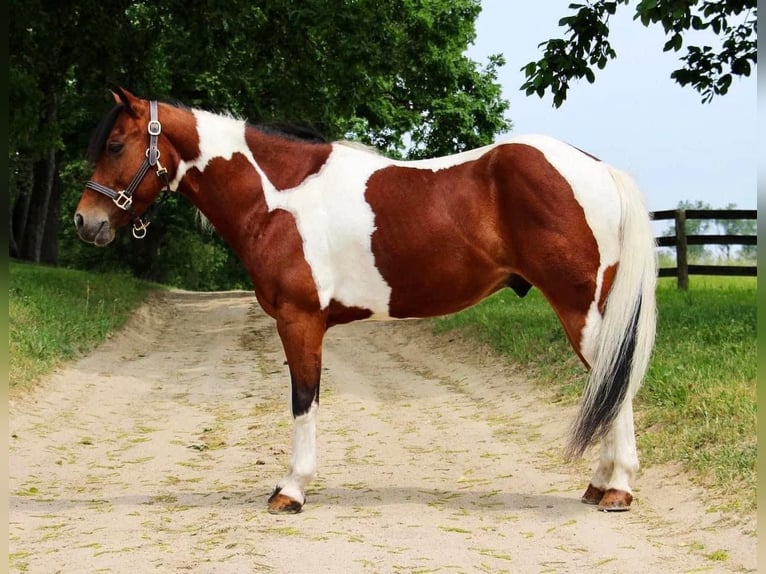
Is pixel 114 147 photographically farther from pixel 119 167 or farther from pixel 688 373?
pixel 688 373

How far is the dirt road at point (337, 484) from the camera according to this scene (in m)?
4.63

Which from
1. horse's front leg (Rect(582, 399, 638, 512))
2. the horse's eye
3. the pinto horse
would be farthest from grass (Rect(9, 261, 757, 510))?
the horse's eye

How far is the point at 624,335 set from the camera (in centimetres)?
524

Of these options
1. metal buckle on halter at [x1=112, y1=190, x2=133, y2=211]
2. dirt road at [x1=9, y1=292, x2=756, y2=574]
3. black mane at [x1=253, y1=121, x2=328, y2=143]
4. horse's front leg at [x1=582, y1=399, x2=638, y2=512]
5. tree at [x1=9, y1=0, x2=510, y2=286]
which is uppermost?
tree at [x1=9, y1=0, x2=510, y2=286]

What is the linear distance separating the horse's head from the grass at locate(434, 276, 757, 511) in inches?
152

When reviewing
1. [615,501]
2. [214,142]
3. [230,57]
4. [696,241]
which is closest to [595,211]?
[615,501]

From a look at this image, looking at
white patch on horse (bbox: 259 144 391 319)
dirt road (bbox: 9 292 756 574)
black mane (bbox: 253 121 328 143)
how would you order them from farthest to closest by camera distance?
black mane (bbox: 253 121 328 143), white patch on horse (bbox: 259 144 391 319), dirt road (bbox: 9 292 756 574)

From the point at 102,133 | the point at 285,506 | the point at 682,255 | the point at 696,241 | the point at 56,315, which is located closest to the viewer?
the point at 285,506

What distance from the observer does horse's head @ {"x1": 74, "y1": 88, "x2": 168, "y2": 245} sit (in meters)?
5.69

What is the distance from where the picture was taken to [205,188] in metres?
5.92

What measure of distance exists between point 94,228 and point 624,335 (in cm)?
330

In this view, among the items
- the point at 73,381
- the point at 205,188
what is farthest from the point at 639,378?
the point at 73,381

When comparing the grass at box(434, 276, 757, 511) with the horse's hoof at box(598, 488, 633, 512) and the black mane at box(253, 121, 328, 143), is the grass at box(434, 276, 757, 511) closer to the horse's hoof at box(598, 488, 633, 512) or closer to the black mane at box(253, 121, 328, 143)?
the horse's hoof at box(598, 488, 633, 512)

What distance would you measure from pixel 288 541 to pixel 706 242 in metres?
14.5
